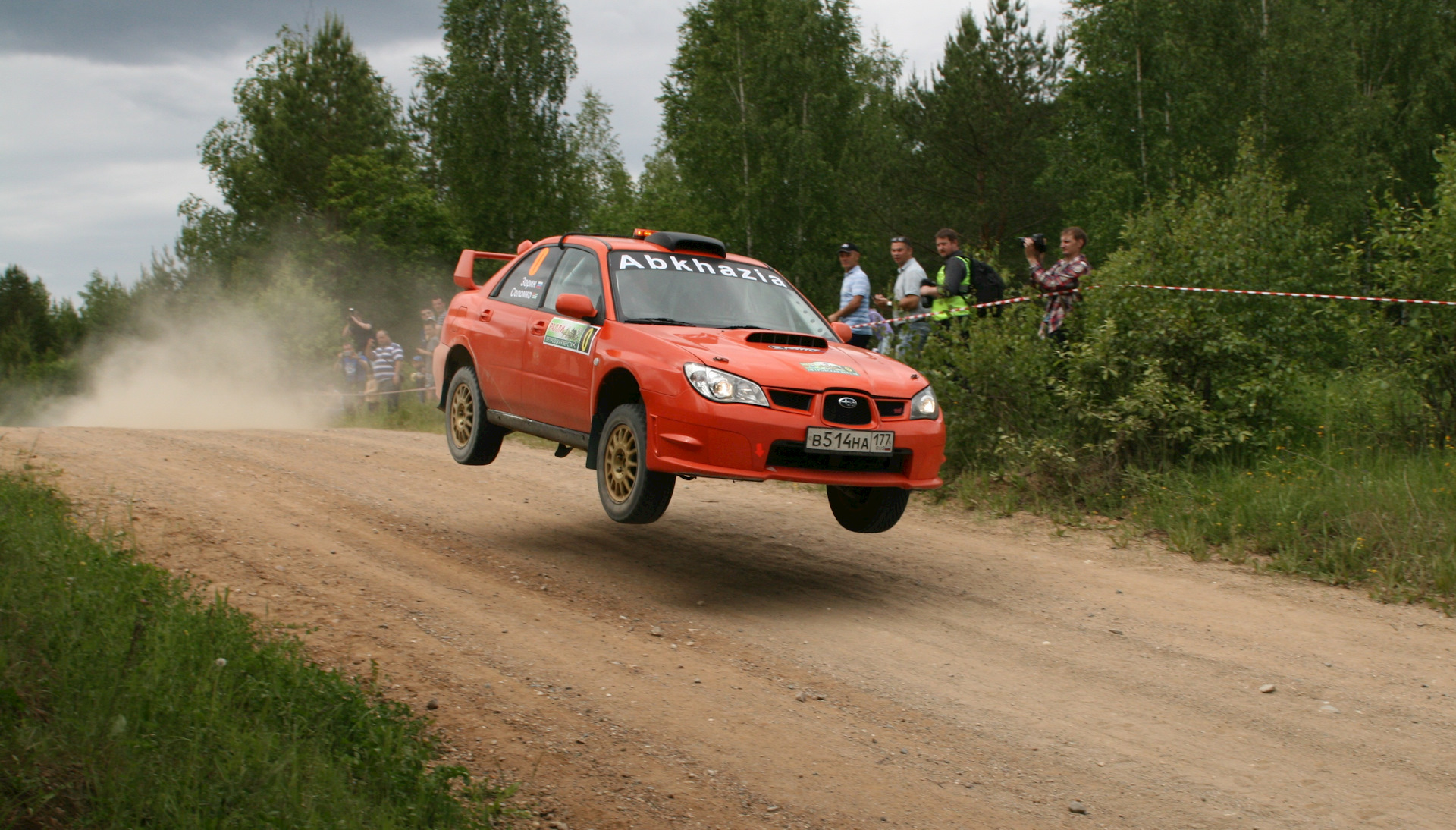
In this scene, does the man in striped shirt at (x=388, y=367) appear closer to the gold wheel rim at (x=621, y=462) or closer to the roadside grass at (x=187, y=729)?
the gold wheel rim at (x=621, y=462)

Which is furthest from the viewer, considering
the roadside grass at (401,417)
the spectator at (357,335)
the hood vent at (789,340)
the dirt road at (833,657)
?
the spectator at (357,335)

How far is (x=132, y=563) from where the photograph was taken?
6141mm

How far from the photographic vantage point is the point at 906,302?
11711 mm

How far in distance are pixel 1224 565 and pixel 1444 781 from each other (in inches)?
149

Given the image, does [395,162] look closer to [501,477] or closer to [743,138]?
[743,138]

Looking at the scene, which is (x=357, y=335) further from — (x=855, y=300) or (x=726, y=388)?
(x=726, y=388)

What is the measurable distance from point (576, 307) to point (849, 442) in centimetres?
201

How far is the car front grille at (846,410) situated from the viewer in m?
Answer: 6.48

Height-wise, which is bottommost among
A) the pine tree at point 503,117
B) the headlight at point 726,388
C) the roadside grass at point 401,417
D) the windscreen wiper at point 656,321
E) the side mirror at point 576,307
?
the roadside grass at point 401,417

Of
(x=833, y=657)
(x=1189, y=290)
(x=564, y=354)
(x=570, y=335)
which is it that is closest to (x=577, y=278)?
(x=570, y=335)

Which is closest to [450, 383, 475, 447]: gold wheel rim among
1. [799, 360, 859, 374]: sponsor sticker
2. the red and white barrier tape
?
[799, 360, 859, 374]: sponsor sticker

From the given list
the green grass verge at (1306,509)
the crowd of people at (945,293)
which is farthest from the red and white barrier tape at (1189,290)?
the green grass verge at (1306,509)

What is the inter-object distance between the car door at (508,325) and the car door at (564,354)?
0.12m

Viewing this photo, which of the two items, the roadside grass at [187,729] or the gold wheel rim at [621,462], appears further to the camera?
the gold wheel rim at [621,462]
